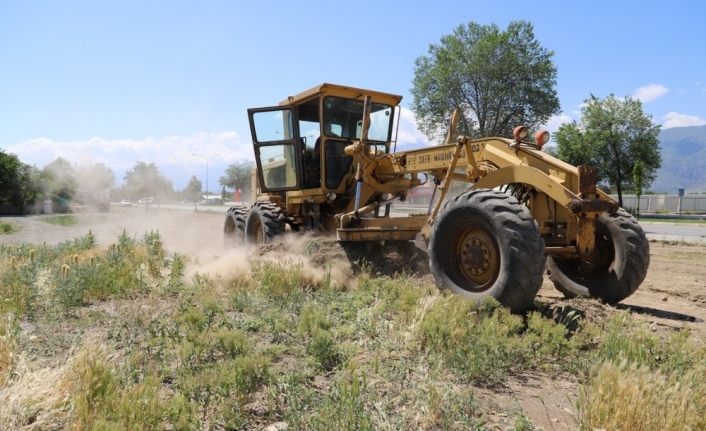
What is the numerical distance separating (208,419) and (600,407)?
7.32ft

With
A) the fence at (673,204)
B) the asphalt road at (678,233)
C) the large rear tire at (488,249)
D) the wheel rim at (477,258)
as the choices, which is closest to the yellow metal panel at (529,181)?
the large rear tire at (488,249)

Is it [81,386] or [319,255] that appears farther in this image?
[319,255]

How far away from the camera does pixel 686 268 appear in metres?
9.66

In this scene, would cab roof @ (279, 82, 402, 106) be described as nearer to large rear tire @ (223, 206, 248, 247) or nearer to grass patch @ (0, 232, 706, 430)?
large rear tire @ (223, 206, 248, 247)

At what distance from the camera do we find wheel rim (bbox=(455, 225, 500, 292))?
539 centimetres

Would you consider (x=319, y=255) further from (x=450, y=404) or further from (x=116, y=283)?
(x=450, y=404)

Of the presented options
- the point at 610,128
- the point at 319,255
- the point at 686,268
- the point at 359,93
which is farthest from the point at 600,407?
the point at 610,128

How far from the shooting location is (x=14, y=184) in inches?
1812

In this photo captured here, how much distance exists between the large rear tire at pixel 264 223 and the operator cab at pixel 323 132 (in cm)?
49

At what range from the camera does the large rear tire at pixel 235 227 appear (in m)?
11.0

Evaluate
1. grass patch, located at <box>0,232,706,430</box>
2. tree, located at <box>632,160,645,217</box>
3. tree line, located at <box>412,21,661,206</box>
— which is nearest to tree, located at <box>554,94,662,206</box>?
tree, located at <box>632,160,645,217</box>

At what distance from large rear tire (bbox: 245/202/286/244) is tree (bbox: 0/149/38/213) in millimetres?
41629

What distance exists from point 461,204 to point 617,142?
119 feet

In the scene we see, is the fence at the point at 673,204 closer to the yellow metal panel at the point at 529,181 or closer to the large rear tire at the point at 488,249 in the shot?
the yellow metal panel at the point at 529,181
